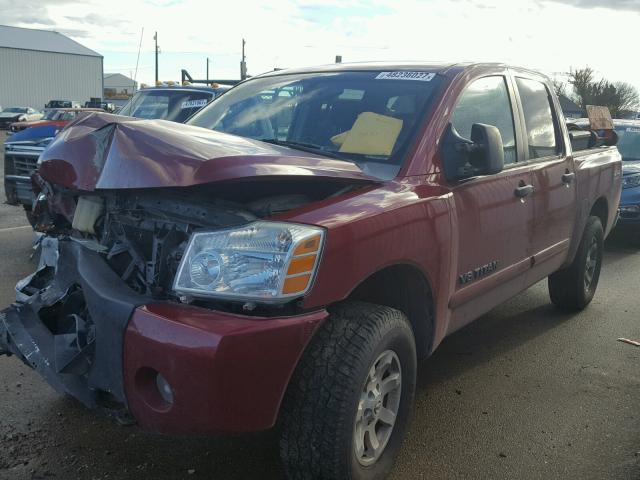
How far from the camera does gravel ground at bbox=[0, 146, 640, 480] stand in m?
3.10

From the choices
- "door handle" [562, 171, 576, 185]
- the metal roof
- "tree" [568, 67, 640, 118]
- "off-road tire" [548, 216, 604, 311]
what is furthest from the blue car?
the metal roof

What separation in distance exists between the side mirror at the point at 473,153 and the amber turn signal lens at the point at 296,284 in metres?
1.24

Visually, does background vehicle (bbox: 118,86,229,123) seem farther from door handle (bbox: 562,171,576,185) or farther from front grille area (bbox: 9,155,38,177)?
door handle (bbox: 562,171,576,185)

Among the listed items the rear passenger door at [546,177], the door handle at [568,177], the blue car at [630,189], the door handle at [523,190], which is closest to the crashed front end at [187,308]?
→ the door handle at [523,190]

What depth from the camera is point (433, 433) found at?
11.5ft

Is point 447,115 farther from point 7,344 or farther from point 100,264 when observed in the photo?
point 7,344

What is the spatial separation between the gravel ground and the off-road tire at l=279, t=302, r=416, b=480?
1.76ft

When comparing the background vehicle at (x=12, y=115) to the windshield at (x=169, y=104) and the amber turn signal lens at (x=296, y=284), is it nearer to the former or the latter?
the windshield at (x=169, y=104)

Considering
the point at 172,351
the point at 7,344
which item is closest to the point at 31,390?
the point at 7,344

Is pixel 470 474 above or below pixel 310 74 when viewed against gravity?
below

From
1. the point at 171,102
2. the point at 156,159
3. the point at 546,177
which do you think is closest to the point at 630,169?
the point at 546,177

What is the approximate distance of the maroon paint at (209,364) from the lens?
2.24 metres

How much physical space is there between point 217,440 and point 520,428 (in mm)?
1598

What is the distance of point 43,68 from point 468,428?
67817 mm
